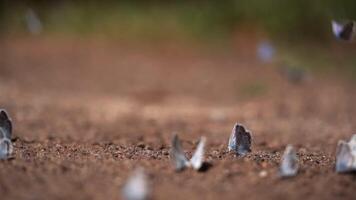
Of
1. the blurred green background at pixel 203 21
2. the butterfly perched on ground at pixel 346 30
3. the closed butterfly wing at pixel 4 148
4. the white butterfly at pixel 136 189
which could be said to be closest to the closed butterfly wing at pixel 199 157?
the white butterfly at pixel 136 189

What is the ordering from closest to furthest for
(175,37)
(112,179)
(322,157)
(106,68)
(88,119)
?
(112,179) < (322,157) < (88,119) < (106,68) < (175,37)

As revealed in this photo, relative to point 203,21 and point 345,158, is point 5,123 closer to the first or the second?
point 345,158

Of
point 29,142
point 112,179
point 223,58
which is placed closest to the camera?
point 112,179

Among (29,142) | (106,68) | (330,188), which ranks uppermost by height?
(106,68)

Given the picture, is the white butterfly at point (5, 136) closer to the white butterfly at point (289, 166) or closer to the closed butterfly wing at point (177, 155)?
the closed butterfly wing at point (177, 155)

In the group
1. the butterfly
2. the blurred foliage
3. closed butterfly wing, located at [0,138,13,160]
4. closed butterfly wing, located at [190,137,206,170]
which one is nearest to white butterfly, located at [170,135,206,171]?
closed butterfly wing, located at [190,137,206,170]

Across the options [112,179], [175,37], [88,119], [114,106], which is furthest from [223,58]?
[112,179]

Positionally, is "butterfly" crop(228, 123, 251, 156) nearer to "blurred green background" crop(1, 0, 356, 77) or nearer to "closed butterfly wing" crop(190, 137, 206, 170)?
"closed butterfly wing" crop(190, 137, 206, 170)

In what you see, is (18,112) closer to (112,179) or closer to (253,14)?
(112,179)
